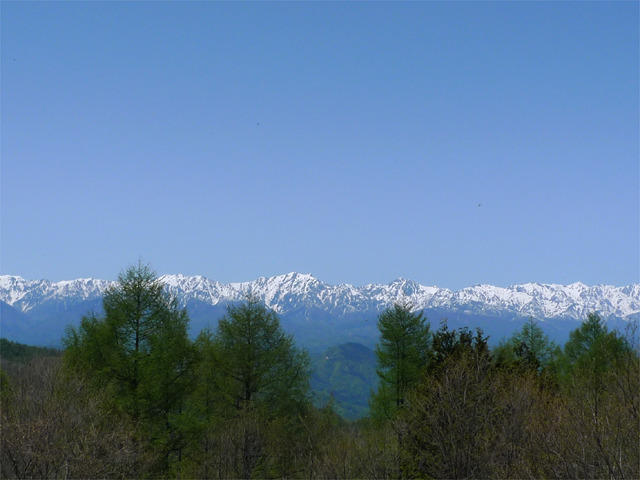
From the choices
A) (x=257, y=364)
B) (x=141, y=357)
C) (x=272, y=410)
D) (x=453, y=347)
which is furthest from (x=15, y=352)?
(x=453, y=347)

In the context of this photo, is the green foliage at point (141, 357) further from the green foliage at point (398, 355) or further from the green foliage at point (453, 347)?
the green foliage at point (398, 355)

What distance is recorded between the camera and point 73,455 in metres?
19.5

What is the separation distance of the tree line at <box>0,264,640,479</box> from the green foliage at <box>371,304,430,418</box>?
112 millimetres

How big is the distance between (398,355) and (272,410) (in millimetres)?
13540

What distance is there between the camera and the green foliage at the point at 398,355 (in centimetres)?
4666

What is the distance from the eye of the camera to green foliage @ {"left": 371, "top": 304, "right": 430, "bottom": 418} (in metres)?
46.7

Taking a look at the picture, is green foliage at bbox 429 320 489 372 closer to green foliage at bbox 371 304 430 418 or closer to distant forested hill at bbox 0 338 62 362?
green foliage at bbox 371 304 430 418

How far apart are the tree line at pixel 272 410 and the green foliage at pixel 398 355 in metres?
0.11

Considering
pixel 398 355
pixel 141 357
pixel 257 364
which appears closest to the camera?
pixel 141 357

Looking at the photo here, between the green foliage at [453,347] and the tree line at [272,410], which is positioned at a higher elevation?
the green foliage at [453,347]

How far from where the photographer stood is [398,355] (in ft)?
157

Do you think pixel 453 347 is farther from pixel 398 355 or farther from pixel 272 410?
pixel 398 355

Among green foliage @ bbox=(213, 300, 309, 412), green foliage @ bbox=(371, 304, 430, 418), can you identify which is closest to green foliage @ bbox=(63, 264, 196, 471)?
green foliage @ bbox=(213, 300, 309, 412)

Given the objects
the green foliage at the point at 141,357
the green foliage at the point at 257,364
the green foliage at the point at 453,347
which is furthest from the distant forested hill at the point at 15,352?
the green foliage at the point at 453,347
